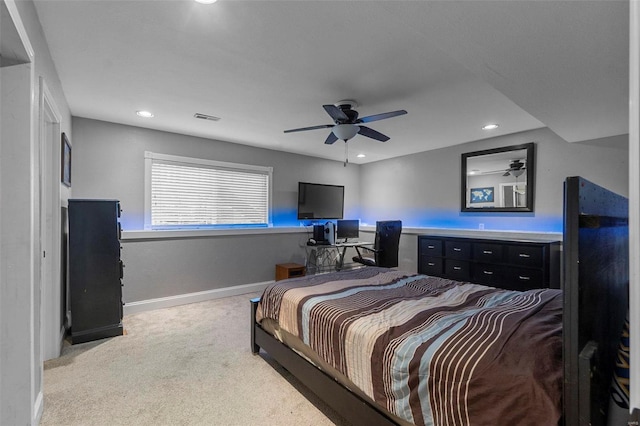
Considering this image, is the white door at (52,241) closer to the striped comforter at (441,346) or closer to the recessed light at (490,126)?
the striped comforter at (441,346)

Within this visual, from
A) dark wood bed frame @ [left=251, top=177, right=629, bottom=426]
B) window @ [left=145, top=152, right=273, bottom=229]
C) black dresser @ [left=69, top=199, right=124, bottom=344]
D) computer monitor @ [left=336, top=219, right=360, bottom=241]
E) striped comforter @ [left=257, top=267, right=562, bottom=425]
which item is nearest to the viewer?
dark wood bed frame @ [left=251, top=177, right=629, bottom=426]

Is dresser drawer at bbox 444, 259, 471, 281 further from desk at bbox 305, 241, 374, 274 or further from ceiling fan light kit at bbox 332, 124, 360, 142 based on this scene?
ceiling fan light kit at bbox 332, 124, 360, 142

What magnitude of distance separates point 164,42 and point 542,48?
2237 mm

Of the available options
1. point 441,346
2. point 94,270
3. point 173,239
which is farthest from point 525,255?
point 94,270

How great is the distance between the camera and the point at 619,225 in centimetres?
167

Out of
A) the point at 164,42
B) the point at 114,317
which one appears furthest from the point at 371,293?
the point at 114,317

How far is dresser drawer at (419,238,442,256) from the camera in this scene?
467 centimetres

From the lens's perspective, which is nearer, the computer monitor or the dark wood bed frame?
the dark wood bed frame

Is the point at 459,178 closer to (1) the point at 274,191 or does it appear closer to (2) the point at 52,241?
(1) the point at 274,191

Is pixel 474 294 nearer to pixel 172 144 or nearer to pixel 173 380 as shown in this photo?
pixel 173 380

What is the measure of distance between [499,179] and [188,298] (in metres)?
4.71

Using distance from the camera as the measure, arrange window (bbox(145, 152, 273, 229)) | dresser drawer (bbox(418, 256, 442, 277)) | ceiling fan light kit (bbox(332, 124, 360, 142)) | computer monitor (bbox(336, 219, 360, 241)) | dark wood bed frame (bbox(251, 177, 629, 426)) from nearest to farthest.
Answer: dark wood bed frame (bbox(251, 177, 629, 426)) → ceiling fan light kit (bbox(332, 124, 360, 142)) → window (bbox(145, 152, 273, 229)) → dresser drawer (bbox(418, 256, 442, 277)) → computer monitor (bbox(336, 219, 360, 241))

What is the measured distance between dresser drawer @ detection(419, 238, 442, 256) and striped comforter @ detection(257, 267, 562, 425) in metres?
2.25

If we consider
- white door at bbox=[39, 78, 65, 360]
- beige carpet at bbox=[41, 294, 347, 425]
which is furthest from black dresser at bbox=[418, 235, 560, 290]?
white door at bbox=[39, 78, 65, 360]
